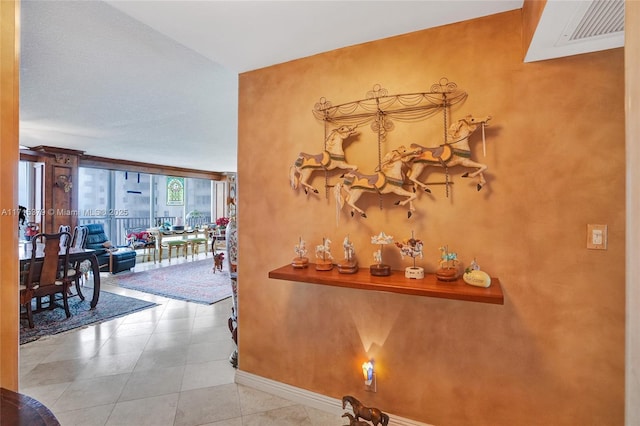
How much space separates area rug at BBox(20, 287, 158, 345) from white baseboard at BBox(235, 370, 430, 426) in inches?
105

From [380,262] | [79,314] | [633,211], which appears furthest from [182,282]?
[633,211]

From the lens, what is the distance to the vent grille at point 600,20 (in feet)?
3.83

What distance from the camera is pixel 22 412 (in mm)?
844

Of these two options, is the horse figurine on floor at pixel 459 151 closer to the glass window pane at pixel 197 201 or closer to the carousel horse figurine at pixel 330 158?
the carousel horse figurine at pixel 330 158

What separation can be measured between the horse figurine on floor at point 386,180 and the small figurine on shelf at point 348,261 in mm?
237

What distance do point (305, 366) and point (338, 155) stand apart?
159cm

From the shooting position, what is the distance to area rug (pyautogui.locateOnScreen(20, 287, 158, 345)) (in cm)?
345

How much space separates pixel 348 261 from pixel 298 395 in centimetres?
116

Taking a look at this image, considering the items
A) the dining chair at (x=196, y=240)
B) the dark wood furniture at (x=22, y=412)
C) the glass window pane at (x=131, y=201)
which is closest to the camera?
the dark wood furniture at (x=22, y=412)

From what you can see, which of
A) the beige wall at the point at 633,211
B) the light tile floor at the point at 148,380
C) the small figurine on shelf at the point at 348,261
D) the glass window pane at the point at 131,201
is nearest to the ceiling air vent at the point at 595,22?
the beige wall at the point at 633,211

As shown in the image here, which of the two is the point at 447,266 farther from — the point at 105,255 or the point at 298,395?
the point at 105,255

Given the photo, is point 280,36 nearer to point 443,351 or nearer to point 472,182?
point 472,182

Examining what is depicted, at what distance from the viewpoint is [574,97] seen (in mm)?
1540

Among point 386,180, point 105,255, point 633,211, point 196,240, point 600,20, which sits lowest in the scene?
point 105,255
